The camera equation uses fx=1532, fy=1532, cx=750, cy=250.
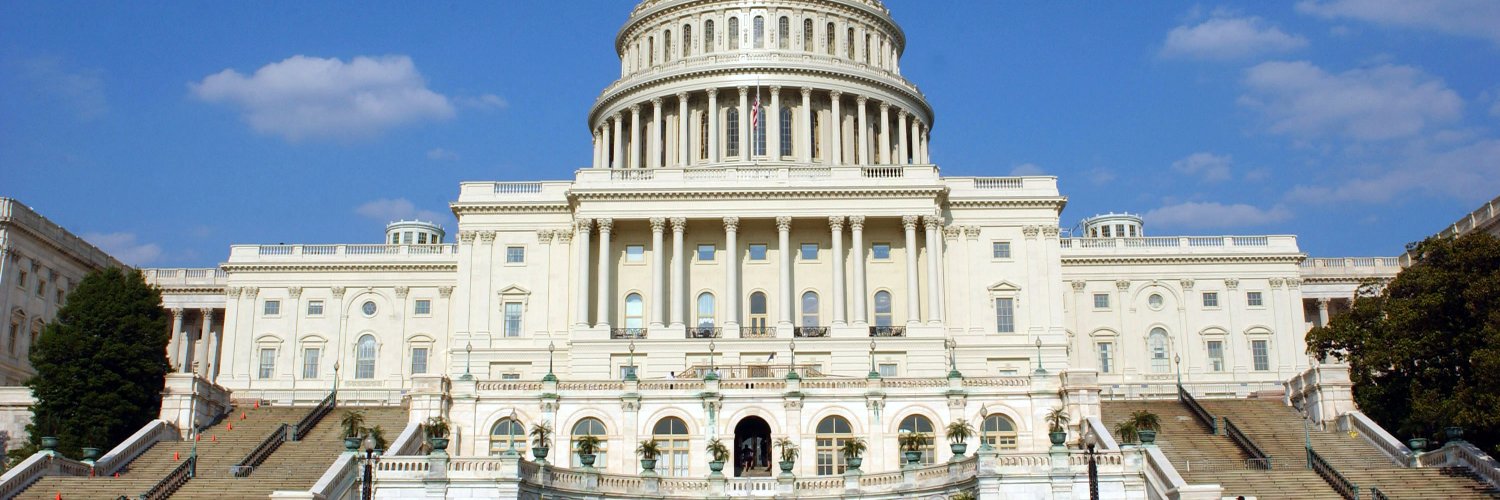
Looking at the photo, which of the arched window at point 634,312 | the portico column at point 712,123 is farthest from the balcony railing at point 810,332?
the portico column at point 712,123

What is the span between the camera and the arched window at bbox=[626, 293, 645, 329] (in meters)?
72.9

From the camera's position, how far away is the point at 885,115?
9162 cm

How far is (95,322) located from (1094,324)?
50.5 metres

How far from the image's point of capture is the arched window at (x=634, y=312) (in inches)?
2869

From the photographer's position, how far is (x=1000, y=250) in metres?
73.9

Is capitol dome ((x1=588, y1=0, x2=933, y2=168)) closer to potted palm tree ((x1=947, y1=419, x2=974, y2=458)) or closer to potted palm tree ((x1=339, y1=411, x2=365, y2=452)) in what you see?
potted palm tree ((x1=947, y1=419, x2=974, y2=458))

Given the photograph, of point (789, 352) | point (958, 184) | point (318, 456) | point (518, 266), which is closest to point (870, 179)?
point (958, 184)

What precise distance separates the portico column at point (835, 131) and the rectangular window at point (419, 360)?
2538 centimetres

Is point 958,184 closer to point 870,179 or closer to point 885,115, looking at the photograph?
point 870,179

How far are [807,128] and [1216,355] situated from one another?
2600cm

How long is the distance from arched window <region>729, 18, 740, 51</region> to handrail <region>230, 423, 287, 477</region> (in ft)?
151

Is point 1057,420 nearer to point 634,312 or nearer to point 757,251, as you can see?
point 757,251

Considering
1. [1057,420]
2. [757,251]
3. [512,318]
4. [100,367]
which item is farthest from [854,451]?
[100,367]

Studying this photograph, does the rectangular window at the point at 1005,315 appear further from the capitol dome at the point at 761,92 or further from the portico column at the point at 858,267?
the capitol dome at the point at 761,92
